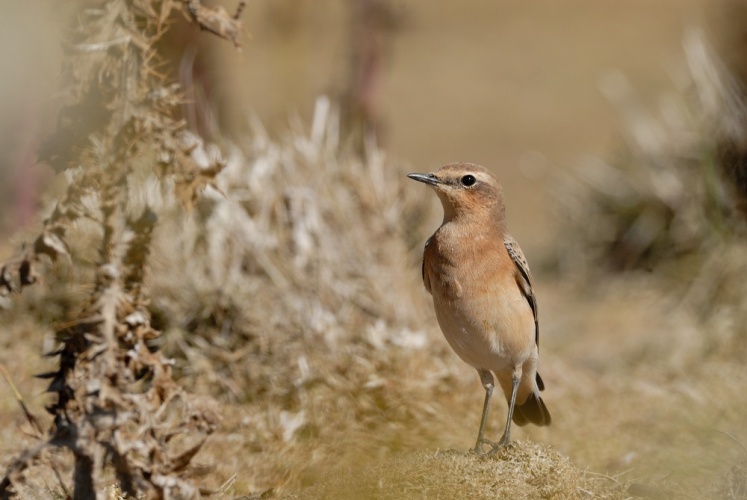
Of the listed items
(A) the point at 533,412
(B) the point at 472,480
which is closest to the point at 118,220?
(B) the point at 472,480

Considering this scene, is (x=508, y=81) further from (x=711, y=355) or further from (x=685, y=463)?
(x=685, y=463)

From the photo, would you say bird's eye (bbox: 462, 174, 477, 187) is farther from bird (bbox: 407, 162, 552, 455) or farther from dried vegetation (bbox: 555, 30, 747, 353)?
dried vegetation (bbox: 555, 30, 747, 353)

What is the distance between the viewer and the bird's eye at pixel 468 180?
5.16 meters

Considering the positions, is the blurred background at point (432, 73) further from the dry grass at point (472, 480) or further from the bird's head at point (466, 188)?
the dry grass at point (472, 480)

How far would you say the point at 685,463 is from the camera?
5.34m

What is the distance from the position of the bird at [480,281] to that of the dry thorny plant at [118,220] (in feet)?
4.68

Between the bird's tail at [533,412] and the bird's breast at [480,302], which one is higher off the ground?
the bird's breast at [480,302]

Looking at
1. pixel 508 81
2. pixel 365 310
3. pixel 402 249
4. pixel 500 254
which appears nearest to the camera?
pixel 500 254

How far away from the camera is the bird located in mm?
4984

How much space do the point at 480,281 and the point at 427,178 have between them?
598 millimetres

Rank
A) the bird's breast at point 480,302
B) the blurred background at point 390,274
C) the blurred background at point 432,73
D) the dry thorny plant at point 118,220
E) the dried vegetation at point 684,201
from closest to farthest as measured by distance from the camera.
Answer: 1. the dry thorny plant at point 118,220
2. the bird's breast at point 480,302
3. the blurred background at point 390,274
4. the blurred background at point 432,73
5. the dried vegetation at point 684,201

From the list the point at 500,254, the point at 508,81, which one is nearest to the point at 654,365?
the point at 500,254

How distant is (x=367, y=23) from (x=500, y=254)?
A: 456 centimetres

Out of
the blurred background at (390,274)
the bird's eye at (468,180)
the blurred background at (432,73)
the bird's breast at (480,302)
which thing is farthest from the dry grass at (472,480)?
the blurred background at (432,73)
